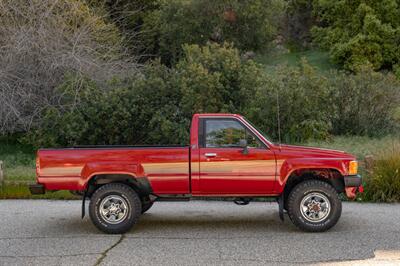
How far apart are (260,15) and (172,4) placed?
521cm

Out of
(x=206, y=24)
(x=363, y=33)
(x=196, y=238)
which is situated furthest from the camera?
(x=206, y=24)

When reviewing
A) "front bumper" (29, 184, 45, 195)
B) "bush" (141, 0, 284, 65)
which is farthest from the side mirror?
"bush" (141, 0, 284, 65)

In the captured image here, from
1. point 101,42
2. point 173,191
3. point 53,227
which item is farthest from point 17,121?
point 173,191

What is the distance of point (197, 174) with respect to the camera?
916 centimetres

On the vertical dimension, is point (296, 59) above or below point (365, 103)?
above

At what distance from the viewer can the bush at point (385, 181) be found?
472 inches

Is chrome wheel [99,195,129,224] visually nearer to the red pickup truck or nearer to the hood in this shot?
the red pickup truck

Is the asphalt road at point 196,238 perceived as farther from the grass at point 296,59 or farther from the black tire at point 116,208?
the grass at point 296,59

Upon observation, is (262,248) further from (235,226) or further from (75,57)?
(75,57)

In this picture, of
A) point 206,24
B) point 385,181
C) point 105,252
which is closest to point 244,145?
point 105,252

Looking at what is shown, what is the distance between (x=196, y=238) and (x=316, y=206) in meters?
1.83

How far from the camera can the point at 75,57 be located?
A: 1791cm

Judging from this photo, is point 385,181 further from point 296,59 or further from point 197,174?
point 296,59

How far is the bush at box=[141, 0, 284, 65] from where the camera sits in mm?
34781
